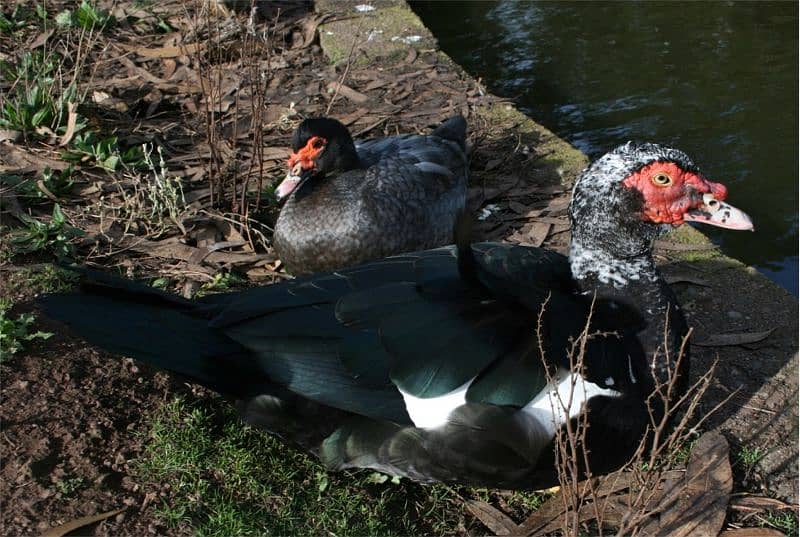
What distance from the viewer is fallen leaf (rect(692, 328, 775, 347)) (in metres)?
3.87

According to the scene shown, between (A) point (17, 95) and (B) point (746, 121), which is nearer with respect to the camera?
(A) point (17, 95)

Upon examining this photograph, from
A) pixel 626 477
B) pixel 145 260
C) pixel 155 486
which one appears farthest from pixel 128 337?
pixel 626 477

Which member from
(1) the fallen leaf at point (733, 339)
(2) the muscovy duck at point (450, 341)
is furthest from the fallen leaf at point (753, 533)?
(1) the fallen leaf at point (733, 339)

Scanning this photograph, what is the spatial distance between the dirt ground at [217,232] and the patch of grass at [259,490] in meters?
0.08

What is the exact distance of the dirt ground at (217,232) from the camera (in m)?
2.93

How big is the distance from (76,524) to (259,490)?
573 millimetres

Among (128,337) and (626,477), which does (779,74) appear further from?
(128,337)

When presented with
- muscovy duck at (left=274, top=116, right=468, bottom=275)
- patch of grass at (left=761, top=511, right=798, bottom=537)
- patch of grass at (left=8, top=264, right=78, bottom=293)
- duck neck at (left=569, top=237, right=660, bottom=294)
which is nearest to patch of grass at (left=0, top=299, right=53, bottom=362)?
patch of grass at (left=8, top=264, right=78, bottom=293)

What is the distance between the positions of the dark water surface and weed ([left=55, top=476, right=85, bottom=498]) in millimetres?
4175

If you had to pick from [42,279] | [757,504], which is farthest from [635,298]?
[42,279]

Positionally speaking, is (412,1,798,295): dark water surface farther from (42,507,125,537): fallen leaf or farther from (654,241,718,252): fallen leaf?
(42,507,125,537): fallen leaf

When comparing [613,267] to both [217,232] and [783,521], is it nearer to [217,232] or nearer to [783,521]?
[783,521]

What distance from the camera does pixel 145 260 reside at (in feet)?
13.6

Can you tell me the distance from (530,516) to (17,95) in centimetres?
353
